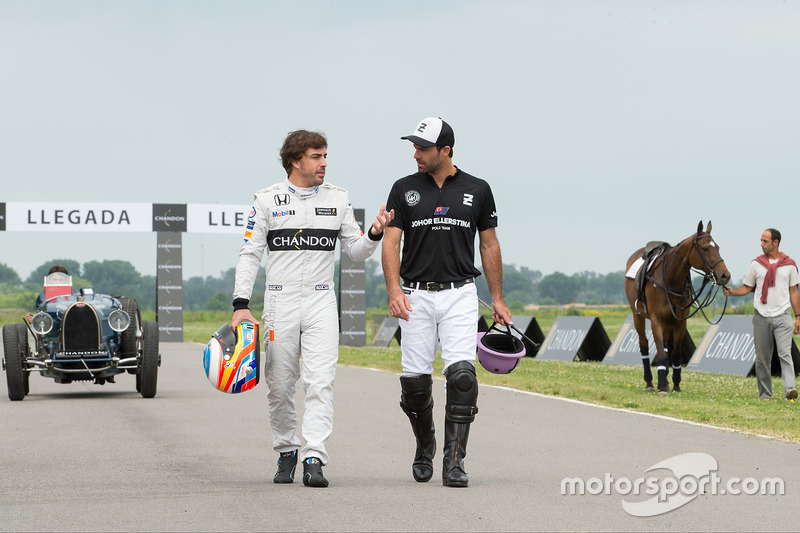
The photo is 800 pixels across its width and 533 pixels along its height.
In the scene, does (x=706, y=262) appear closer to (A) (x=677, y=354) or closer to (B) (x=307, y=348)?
(A) (x=677, y=354)

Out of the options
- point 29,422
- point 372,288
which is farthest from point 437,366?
point 372,288

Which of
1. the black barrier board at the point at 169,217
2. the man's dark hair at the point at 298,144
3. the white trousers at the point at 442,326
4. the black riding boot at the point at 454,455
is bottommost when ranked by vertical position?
the black riding boot at the point at 454,455

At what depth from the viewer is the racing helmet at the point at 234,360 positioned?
313 inches

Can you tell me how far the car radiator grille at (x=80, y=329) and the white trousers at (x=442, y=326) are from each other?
9.39 m

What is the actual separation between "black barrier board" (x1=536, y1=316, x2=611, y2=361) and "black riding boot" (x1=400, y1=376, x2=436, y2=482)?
18.3 meters

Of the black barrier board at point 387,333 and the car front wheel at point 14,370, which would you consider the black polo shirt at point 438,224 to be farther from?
the black barrier board at point 387,333

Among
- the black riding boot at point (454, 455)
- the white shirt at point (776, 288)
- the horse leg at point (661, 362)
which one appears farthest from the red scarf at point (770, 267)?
the black riding boot at point (454, 455)

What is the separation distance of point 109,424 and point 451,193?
231 inches

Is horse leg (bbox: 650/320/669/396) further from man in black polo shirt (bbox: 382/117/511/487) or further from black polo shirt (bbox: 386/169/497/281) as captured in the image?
black polo shirt (bbox: 386/169/497/281)

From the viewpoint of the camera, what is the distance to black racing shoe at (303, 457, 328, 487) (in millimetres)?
7758

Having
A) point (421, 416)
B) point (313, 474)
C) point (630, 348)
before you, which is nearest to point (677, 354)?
point (630, 348)

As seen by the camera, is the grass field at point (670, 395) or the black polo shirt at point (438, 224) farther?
the grass field at point (670, 395)

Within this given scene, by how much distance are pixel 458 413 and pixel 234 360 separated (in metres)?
1.48

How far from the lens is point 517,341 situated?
8.45 metres
